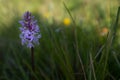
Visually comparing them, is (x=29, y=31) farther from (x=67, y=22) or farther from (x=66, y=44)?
(x=67, y=22)

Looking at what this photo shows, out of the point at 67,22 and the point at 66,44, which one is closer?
the point at 66,44

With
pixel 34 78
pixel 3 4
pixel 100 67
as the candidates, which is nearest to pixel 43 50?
pixel 34 78

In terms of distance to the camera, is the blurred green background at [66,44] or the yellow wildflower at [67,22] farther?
the yellow wildflower at [67,22]

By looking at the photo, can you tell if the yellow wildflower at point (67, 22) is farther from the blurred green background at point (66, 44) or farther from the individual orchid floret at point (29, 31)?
the individual orchid floret at point (29, 31)

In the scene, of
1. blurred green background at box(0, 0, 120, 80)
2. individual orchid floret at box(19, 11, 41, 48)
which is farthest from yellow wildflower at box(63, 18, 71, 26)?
individual orchid floret at box(19, 11, 41, 48)

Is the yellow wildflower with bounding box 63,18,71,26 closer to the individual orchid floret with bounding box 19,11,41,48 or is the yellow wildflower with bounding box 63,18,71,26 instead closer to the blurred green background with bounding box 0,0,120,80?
the blurred green background with bounding box 0,0,120,80

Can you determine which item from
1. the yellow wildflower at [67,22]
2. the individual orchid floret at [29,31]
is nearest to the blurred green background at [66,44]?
the yellow wildflower at [67,22]

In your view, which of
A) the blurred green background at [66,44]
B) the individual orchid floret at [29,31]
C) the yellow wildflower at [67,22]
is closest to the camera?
the individual orchid floret at [29,31]

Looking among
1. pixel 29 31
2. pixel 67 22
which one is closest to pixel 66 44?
pixel 29 31
